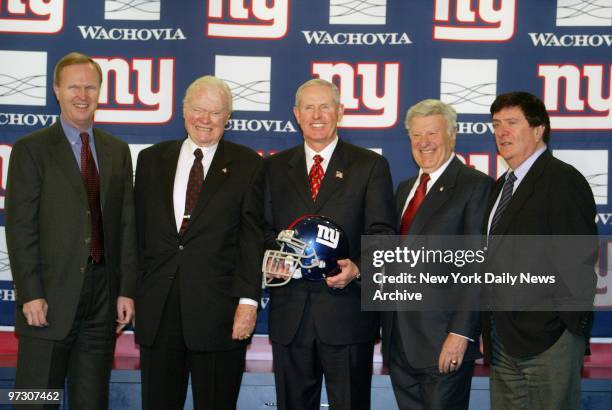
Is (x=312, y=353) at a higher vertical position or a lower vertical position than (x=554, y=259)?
lower

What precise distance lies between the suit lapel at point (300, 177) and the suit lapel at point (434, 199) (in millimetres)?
508

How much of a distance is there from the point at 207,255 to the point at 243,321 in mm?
352

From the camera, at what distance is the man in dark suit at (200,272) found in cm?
317

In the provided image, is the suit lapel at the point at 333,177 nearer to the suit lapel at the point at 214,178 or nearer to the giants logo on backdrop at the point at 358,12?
the suit lapel at the point at 214,178

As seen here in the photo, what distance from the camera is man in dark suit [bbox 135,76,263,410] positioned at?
3.17m

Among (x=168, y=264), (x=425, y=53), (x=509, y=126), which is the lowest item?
(x=168, y=264)

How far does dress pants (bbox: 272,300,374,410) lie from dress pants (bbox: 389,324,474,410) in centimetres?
17

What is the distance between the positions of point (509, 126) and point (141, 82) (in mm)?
2727

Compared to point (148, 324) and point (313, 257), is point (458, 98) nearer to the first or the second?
point (313, 257)

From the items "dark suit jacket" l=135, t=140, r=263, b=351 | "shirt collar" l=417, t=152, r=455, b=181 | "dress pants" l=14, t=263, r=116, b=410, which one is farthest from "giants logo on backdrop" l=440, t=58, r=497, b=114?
"dress pants" l=14, t=263, r=116, b=410

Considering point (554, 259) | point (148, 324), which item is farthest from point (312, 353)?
point (554, 259)

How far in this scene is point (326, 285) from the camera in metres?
3.21

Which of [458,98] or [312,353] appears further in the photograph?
[458,98]

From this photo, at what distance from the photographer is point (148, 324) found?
318cm
